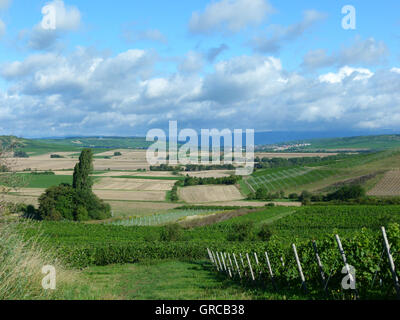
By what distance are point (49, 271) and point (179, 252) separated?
857 inches

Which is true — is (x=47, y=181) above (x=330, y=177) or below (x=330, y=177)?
below

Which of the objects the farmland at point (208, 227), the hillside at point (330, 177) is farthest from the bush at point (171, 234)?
the hillside at point (330, 177)

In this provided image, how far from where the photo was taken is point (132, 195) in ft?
262

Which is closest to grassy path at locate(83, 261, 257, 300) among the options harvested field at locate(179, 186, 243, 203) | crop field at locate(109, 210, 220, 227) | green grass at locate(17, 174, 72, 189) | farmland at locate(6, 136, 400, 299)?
farmland at locate(6, 136, 400, 299)

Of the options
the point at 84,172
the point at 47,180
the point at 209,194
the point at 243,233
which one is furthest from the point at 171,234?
the point at 47,180

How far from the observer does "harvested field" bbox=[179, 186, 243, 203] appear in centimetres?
7738

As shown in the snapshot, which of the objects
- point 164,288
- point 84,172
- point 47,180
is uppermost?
point 84,172

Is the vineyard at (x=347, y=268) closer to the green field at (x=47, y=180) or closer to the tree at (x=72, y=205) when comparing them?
the tree at (x=72, y=205)

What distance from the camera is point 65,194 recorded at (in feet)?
209

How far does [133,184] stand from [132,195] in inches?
532

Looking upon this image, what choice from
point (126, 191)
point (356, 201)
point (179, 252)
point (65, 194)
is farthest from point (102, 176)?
point (179, 252)

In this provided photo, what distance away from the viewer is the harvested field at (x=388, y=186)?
2446 inches

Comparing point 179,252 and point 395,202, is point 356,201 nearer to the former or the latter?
point 395,202

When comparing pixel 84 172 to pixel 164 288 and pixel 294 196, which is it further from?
pixel 164 288
